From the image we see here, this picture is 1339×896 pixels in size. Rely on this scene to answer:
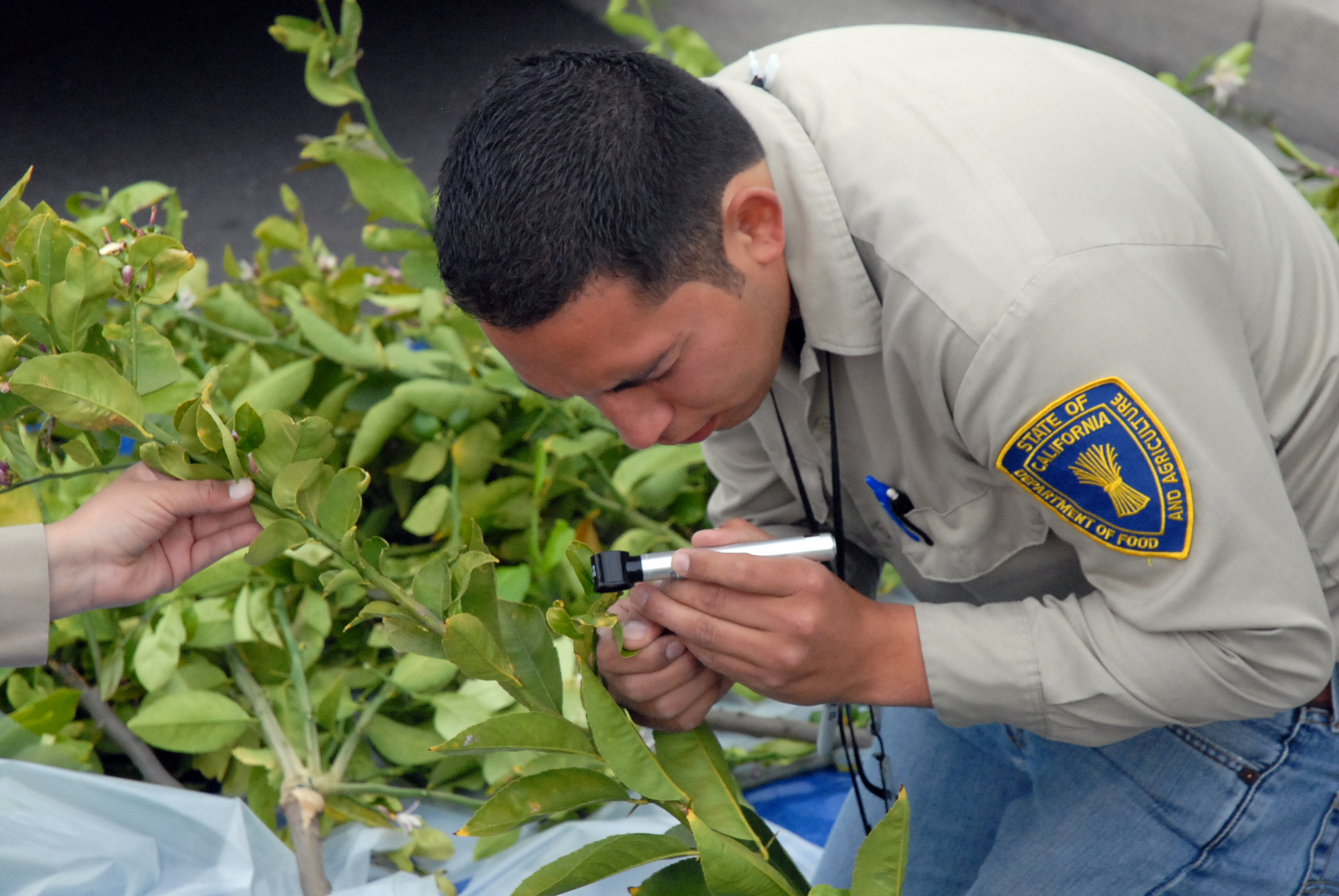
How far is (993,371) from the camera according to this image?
0.78 metres

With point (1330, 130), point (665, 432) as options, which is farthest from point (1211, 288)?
point (1330, 130)

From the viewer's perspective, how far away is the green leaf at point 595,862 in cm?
76

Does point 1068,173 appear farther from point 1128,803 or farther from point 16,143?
point 16,143

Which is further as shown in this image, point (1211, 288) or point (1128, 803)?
point (1128, 803)

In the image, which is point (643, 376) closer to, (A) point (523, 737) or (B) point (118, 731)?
(A) point (523, 737)

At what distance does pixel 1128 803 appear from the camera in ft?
3.33

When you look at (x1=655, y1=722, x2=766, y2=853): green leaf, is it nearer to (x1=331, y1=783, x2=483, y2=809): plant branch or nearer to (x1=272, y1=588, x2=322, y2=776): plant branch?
(x1=331, y1=783, x2=483, y2=809): plant branch

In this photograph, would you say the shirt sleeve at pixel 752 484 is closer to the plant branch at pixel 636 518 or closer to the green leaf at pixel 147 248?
the plant branch at pixel 636 518

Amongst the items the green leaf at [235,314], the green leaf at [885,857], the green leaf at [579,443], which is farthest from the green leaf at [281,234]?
the green leaf at [885,857]

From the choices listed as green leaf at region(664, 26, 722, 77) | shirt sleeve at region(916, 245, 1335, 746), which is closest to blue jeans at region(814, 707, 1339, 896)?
shirt sleeve at region(916, 245, 1335, 746)

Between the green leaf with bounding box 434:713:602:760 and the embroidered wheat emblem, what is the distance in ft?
1.30

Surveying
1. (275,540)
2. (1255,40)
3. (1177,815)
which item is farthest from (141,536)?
(1255,40)

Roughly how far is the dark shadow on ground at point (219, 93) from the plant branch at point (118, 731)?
195cm

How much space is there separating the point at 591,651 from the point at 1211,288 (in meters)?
0.52
